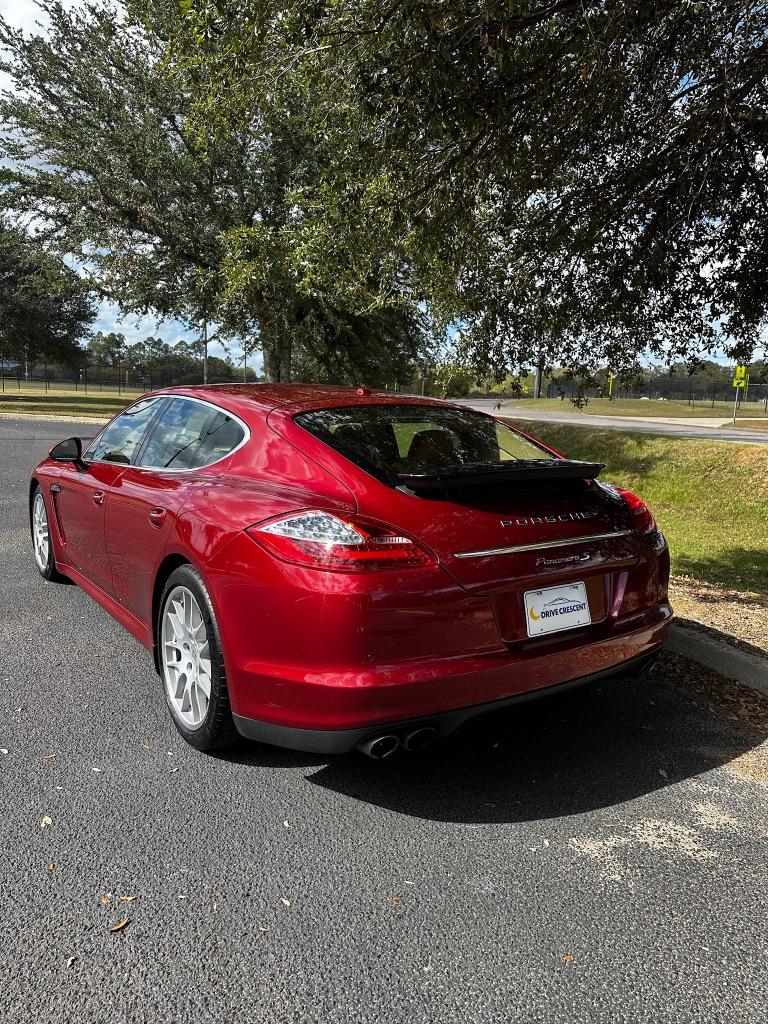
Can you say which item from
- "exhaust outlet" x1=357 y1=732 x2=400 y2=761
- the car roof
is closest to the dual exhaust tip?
"exhaust outlet" x1=357 y1=732 x2=400 y2=761

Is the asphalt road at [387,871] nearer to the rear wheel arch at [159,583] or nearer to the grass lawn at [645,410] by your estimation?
the rear wheel arch at [159,583]

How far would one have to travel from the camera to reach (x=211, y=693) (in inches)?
112

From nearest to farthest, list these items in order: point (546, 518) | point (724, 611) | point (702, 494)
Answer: point (546, 518) → point (724, 611) → point (702, 494)

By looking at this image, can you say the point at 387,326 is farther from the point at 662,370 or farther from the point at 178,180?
the point at 662,370

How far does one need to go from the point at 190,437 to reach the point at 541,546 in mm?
1780

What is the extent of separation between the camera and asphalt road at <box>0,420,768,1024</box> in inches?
73.2

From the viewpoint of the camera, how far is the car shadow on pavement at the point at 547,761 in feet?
9.03

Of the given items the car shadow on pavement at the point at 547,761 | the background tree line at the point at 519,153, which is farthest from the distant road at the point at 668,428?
the car shadow on pavement at the point at 547,761

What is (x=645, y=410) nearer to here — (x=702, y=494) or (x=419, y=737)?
(x=702, y=494)

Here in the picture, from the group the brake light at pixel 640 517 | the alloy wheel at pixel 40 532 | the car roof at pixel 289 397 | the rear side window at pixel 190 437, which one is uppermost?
the car roof at pixel 289 397

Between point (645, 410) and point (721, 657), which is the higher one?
point (645, 410)

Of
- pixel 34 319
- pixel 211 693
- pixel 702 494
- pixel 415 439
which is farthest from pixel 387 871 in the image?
pixel 34 319

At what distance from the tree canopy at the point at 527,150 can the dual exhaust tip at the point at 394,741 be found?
3.45 m

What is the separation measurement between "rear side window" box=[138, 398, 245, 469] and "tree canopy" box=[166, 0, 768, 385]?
2312 mm
